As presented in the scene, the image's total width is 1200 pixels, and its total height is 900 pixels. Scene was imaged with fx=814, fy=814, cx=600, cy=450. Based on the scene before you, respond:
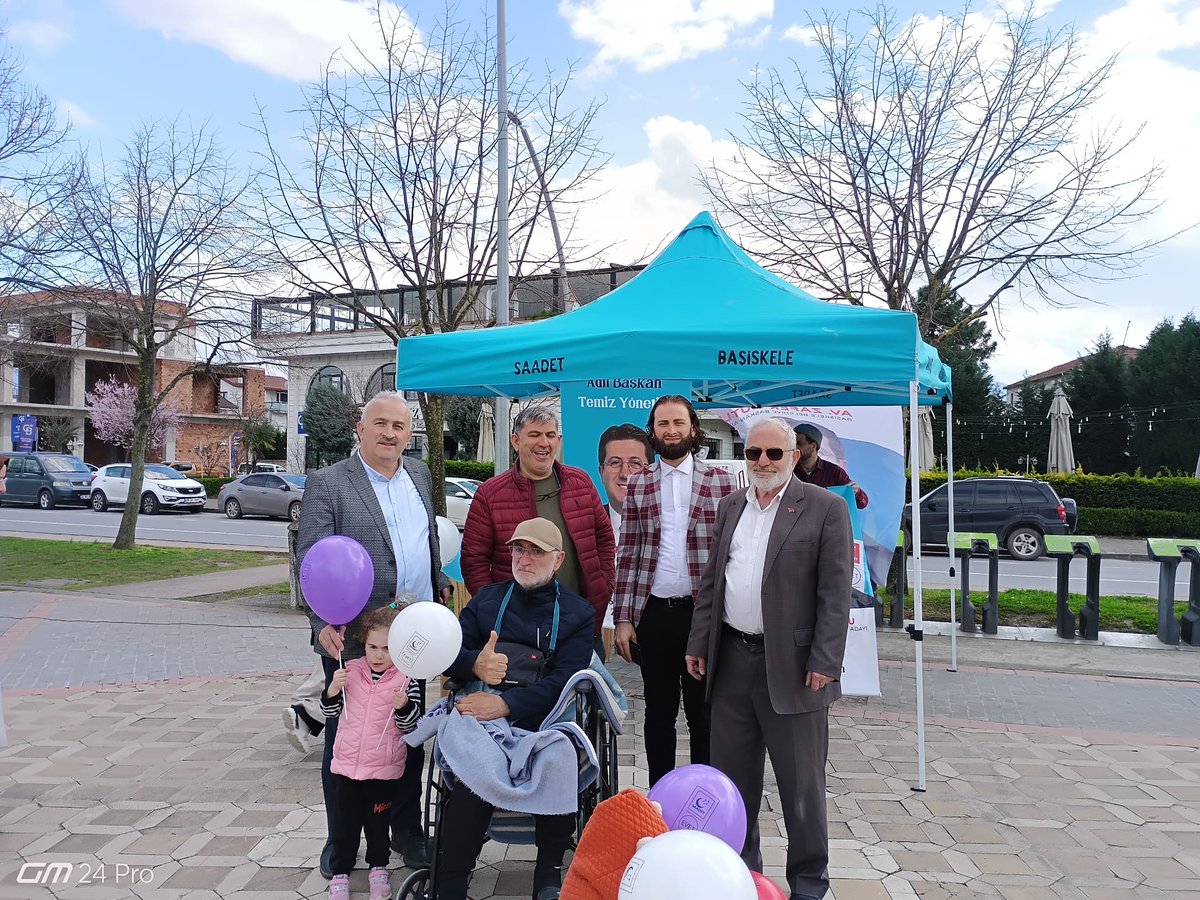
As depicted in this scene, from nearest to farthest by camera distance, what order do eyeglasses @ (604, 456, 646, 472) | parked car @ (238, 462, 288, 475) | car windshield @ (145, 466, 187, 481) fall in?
eyeglasses @ (604, 456, 646, 472), car windshield @ (145, 466, 187, 481), parked car @ (238, 462, 288, 475)

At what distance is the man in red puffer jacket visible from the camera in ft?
12.9

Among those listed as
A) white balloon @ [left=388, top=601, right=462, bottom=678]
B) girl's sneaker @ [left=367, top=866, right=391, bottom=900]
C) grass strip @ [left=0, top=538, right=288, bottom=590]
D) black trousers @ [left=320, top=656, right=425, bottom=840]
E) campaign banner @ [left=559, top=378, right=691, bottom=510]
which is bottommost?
grass strip @ [left=0, top=538, right=288, bottom=590]

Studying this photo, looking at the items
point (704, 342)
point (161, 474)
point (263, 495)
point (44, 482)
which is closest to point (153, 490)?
point (161, 474)

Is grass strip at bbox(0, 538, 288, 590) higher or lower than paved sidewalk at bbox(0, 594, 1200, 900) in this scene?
lower

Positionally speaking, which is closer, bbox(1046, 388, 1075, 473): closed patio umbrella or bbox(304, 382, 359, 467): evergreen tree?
bbox(1046, 388, 1075, 473): closed patio umbrella

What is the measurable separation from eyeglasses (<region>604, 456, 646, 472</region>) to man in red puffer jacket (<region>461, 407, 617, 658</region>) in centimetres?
93

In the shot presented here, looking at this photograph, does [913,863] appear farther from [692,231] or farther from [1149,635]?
[1149,635]

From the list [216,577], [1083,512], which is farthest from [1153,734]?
[1083,512]

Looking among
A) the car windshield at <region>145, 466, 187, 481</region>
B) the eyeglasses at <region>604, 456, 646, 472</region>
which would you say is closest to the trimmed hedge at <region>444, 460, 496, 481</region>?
the car windshield at <region>145, 466, 187, 481</region>

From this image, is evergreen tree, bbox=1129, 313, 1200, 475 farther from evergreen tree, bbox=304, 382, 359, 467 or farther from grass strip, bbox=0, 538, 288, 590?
evergreen tree, bbox=304, 382, 359, 467

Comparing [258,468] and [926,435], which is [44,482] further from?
[926,435]

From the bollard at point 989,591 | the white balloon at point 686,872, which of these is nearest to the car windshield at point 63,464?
the bollard at point 989,591

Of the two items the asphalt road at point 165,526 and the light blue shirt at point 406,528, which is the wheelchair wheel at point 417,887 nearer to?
the light blue shirt at point 406,528

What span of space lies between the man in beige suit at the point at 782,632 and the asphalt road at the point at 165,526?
52.2ft
